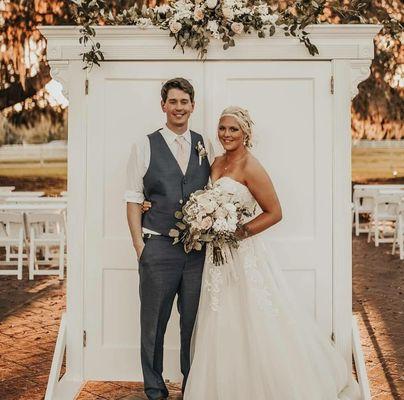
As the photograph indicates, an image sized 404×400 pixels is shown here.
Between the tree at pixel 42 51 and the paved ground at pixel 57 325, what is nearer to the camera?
the paved ground at pixel 57 325

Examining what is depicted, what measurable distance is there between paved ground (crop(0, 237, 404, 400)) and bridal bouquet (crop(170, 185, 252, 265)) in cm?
124

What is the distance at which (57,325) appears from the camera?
21.9ft

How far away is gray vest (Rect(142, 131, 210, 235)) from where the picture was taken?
3.94 metres

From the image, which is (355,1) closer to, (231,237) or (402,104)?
(231,237)

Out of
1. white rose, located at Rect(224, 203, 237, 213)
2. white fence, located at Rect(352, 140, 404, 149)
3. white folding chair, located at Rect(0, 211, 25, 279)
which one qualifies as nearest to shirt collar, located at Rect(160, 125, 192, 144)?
white rose, located at Rect(224, 203, 237, 213)

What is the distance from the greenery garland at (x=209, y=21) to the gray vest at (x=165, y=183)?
69cm

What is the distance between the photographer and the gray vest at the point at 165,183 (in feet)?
12.9

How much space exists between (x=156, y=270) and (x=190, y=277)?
204 millimetres

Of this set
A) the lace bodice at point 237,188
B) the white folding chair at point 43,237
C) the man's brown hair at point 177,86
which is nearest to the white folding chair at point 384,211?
the white folding chair at point 43,237

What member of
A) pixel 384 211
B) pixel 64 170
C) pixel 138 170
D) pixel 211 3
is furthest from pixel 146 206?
pixel 64 170

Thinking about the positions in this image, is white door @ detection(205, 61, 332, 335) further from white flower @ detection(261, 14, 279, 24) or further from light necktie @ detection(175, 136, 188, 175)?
light necktie @ detection(175, 136, 188, 175)

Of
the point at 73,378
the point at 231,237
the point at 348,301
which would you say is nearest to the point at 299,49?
the point at 231,237

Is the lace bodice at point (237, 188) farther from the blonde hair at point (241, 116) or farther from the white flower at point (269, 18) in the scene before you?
the white flower at point (269, 18)

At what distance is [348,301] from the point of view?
4.48m
